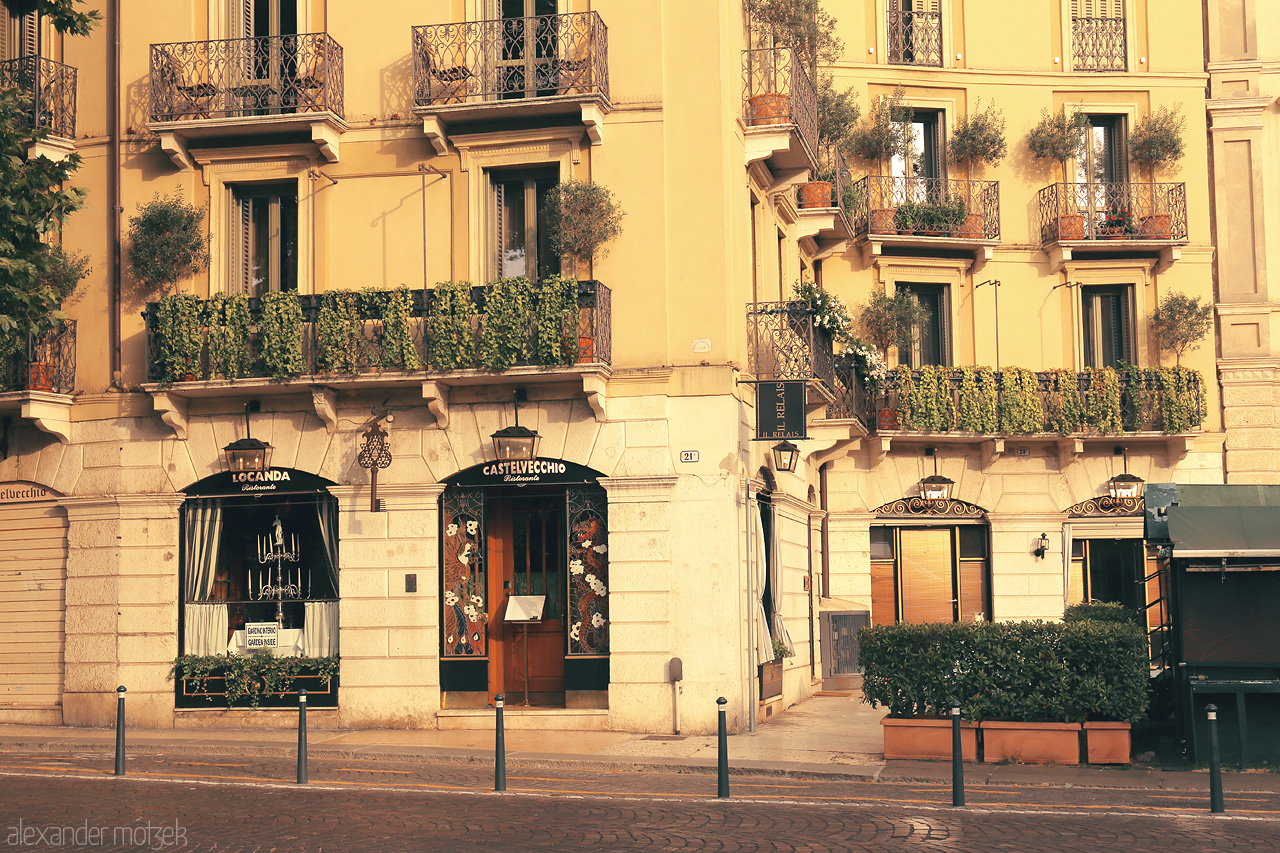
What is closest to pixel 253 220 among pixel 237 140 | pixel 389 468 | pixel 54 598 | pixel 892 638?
pixel 237 140

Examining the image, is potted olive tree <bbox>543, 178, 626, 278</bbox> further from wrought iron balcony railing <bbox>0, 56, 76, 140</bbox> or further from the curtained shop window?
wrought iron balcony railing <bbox>0, 56, 76, 140</bbox>

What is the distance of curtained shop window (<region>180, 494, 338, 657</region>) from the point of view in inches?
803

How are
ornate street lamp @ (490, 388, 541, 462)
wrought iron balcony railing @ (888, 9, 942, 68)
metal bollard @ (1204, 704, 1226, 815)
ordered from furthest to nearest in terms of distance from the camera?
1. wrought iron balcony railing @ (888, 9, 942, 68)
2. ornate street lamp @ (490, 388, 541, 462)
3. metal bollard @ (1204, 704, 1226, 815)

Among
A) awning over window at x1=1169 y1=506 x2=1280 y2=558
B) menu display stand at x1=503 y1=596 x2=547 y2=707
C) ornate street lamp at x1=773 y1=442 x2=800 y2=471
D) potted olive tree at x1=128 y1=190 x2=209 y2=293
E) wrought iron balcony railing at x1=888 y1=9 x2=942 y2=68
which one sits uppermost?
wrought iron balcony railing at x1=888 y1=9 x2=942 y2=68

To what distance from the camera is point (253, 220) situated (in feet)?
70.3

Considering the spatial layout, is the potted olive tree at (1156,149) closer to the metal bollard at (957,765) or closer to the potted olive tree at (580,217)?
the potted olive tree at (580,217)

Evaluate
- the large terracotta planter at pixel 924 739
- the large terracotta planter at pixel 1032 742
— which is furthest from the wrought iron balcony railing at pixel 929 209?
the large terracotta planter at pixel 1032 742

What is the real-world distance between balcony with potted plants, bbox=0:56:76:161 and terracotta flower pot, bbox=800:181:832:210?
12.6m

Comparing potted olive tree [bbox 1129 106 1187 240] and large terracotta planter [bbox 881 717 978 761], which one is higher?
potted olive tree [bbox 1129 106 1187 240]

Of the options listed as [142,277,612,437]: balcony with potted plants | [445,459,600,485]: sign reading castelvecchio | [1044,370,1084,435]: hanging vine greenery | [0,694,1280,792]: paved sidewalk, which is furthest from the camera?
[1044,370,1084,435]: hanging vine greenery

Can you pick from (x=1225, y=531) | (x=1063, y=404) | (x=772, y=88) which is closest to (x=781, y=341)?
(x=772, y=88)

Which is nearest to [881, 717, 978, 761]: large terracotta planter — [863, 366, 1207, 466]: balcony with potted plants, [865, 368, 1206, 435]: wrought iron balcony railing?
[863, 366, 1207, 466]: balcony with potted plants

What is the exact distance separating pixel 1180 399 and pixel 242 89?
1897 centimetres

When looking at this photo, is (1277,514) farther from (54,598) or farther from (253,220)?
(54,598)
